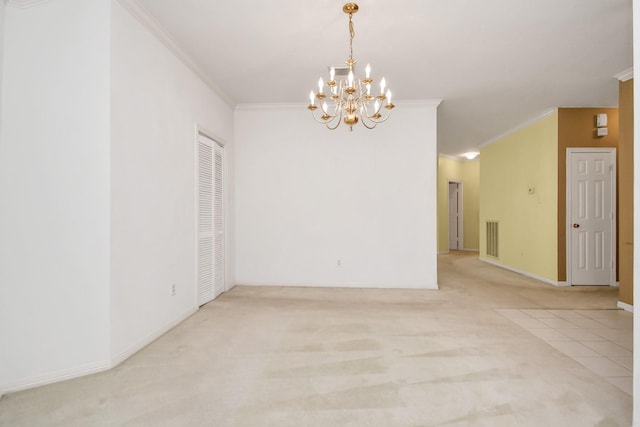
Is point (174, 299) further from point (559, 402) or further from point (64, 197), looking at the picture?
point (559, 402)

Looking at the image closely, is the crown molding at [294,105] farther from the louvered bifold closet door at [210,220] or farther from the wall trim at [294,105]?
the louvered bifold closet door at [210,220]

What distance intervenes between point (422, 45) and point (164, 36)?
243 cm

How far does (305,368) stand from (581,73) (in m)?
4.46

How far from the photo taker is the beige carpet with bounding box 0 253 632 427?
172 cm

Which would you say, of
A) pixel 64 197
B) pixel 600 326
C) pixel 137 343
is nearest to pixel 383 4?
pixel 64 197

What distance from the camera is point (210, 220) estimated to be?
4031 mm

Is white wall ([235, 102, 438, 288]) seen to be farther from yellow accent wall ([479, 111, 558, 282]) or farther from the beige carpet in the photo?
yellow accent wall ([479, 111, 558, 282])

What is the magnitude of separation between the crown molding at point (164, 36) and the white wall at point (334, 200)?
3.89 feet

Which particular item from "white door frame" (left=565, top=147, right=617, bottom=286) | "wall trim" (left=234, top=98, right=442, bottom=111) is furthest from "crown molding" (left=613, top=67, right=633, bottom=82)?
"wall trim" (left=234, top=98, right=442, bottom=111)

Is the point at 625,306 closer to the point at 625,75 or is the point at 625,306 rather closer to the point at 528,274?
the point at 528,274

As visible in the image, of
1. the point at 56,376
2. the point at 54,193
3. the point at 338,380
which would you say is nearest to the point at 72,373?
the point at 56,376

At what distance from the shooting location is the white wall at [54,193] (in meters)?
2.02

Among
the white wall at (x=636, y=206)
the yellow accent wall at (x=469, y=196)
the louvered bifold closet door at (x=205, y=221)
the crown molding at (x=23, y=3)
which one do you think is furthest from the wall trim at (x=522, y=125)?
the crown molding at (x=23, y=3)

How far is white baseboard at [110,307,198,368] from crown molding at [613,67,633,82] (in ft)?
18.5
